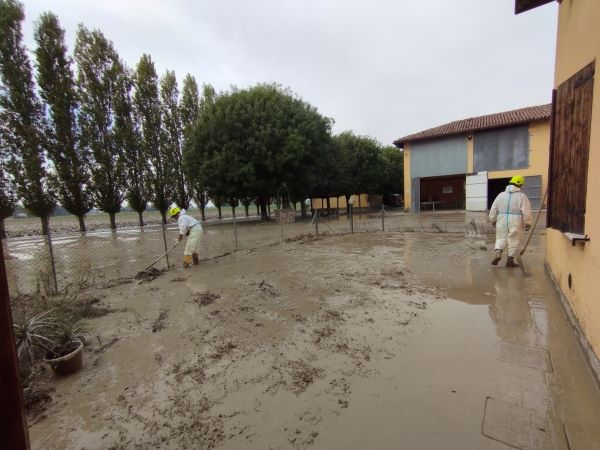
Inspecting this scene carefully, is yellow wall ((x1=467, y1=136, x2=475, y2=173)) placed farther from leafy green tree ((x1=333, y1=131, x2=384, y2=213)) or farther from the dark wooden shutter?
the dark wooden shutter

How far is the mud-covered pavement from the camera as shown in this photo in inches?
86.7

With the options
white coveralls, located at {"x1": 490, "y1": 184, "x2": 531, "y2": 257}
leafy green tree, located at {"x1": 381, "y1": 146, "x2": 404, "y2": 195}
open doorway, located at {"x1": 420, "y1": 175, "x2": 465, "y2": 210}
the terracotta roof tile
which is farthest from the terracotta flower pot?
leafy green tree, located at {"x1": 381, "y1": 146, "x2": 404, "y2": 195}

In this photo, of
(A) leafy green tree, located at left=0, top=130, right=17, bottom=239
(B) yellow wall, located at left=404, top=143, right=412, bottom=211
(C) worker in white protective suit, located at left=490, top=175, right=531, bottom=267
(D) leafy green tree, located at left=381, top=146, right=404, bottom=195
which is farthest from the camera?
(D) leafy green tree, located at left=381, top=146, right=404, bottom=195

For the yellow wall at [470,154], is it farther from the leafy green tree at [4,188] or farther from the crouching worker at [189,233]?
the leafy green tree at [4,188]

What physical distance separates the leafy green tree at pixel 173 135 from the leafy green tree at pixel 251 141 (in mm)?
6698

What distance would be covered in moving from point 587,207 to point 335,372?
116 inches

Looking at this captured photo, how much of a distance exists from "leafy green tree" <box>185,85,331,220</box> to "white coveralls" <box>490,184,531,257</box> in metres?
15.2

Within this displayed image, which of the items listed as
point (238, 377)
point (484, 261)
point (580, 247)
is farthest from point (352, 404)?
point (484, 261)

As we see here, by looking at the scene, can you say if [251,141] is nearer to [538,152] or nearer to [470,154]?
[470,154]

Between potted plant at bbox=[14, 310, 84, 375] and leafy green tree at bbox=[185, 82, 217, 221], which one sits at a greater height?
leafy green tree at bbox=[185, 82, 217, 221]

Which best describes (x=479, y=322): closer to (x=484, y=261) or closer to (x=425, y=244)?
(x=484, y=261)

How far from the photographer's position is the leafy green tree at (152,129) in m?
26.3

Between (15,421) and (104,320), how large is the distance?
4088mm

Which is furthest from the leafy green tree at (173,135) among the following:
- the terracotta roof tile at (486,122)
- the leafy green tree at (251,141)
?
the terracotta roof tile at (486,122)
